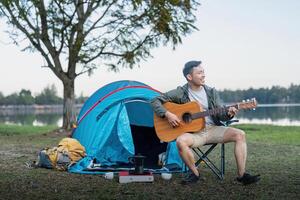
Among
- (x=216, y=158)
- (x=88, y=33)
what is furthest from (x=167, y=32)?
(x=216, y=158)

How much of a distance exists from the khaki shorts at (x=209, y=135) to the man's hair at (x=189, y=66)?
68 cm

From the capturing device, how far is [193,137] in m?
5.37

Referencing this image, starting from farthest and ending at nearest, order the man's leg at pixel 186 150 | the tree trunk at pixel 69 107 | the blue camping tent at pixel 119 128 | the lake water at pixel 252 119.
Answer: the lake water at pixel 252 119
the tree trunk at pixel 69 107
the blue camping tent at pixel 119 128
the man's leg at pixel 186 150

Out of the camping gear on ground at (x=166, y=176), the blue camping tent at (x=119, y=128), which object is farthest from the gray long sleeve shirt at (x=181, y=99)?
the blue camping tent at (x=119, y=128)

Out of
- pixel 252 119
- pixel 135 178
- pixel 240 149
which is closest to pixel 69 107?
pixel 135 178

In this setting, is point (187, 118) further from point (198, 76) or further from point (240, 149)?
point (240, 149)

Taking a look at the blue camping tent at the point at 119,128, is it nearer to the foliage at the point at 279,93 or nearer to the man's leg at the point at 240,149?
the man's leg at the point at 240,149

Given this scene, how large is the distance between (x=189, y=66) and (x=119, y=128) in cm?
152

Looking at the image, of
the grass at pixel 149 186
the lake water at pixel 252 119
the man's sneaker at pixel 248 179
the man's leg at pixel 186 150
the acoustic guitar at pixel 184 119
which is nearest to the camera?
the grass at pixel 149 186

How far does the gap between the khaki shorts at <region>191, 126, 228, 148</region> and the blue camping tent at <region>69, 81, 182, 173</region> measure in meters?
1.07

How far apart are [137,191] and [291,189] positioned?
1604 millimetres

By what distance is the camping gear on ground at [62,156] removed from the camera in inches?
253

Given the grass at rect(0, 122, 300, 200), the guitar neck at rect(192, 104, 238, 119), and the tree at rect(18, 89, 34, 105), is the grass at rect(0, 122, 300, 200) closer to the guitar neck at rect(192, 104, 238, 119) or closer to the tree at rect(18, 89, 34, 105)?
the guitar neck at rect(192, 104, 238, 119)

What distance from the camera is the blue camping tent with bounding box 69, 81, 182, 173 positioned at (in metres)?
6.58
